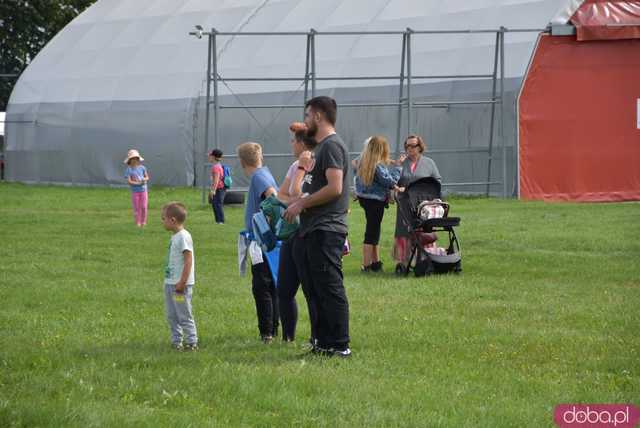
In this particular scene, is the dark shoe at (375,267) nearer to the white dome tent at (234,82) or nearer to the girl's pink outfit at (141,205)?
the girl's pink outfit at (141,205)

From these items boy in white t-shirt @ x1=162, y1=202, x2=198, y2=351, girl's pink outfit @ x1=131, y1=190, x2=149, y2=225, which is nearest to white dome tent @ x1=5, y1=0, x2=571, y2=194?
girl's pink outfit @ x1=131, y1=190, x2=149, y2=225

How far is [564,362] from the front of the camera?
30.4ft

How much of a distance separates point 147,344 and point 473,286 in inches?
199

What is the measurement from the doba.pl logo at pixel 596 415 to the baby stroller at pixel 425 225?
7740mm

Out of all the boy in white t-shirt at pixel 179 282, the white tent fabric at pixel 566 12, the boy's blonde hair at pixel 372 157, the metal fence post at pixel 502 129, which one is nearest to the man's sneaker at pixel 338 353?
the boy in white t-shirt at pixel 179 282

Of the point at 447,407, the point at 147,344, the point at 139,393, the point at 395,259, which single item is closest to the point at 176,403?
the point at 139,393

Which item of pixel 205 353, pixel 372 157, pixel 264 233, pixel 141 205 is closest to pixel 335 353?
pixel 205 353

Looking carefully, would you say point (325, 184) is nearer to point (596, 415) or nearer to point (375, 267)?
point (596, 415)

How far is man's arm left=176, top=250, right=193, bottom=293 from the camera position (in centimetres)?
971

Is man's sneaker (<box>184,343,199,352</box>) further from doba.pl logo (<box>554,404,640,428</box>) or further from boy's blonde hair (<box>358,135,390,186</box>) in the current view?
boy's blonde hair (<box>358,135,390,186</box>)

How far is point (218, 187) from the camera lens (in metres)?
25.0

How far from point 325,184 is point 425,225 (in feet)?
20.6

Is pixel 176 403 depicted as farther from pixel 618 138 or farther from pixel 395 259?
pixel 618 138

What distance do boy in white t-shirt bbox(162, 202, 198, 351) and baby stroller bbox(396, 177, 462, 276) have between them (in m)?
5.92
